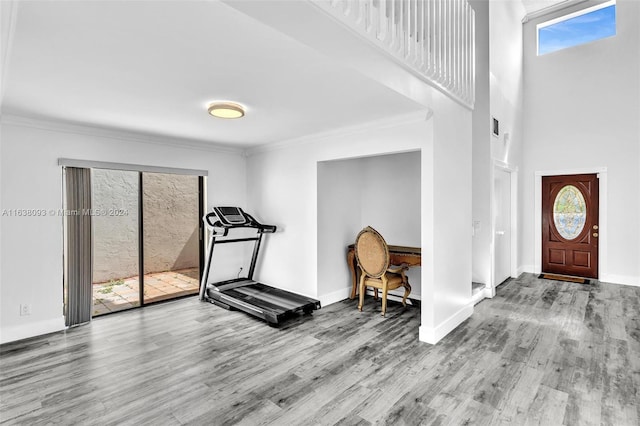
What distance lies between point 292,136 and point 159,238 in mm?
2478

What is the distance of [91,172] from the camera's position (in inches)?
161

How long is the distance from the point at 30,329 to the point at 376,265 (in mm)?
3966

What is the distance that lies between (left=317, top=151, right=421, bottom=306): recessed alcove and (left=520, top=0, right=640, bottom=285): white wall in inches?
137

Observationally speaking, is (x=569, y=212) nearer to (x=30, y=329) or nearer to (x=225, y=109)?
(x=225, y=109)

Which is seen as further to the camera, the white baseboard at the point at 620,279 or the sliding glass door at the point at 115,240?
the white baseboard at the point at 620,279

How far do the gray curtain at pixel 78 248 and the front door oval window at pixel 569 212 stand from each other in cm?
792

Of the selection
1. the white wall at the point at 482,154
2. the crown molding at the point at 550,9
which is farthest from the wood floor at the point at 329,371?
the crown molding at the point at 550,9

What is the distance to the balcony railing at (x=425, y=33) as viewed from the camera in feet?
6.79

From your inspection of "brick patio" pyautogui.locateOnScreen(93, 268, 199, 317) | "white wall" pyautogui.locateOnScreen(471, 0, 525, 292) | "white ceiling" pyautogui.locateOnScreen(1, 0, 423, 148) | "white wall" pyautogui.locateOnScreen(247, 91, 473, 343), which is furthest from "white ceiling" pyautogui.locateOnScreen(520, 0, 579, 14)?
"brick patio" pyautogui.locateOnScreen(93, 268, 199, 317)

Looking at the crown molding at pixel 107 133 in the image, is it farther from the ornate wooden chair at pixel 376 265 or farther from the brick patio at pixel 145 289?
the ornate wooden chair at pixel 376 265

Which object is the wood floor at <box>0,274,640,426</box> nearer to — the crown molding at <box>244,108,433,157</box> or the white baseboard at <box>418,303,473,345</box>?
the white baseboard at <box>418,303,473,345</box>

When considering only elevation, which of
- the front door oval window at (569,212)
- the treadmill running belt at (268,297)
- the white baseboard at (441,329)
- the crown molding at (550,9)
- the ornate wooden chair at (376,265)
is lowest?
the white baseboard at (441,329)

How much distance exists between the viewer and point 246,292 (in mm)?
4773

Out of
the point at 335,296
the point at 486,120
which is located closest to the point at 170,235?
the point at 335,296
